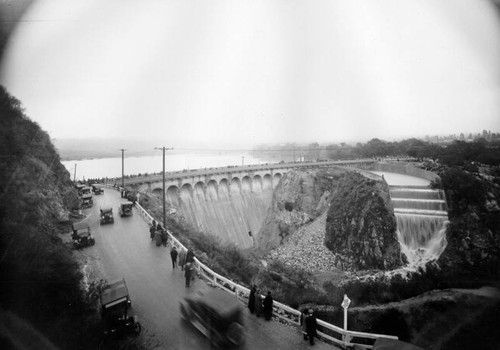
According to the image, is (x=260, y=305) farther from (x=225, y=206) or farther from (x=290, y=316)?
(x=225, y=206)

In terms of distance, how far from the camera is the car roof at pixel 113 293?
832cm

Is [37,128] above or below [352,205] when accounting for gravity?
above

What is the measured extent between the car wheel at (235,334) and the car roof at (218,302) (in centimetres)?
56

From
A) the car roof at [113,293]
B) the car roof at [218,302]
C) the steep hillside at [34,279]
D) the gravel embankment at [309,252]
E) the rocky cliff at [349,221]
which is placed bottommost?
the gravel embankment at [309,252]

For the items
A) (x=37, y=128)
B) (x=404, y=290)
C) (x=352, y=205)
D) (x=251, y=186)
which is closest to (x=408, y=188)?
(x=352, y=205)

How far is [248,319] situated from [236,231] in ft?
120

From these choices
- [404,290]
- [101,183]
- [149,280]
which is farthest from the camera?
[101,183]

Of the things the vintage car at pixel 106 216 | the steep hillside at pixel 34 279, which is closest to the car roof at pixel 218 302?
the steep hillside at pixel 34 279

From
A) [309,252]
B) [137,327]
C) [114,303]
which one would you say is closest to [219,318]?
[137,327]

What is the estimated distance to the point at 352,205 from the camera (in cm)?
2738

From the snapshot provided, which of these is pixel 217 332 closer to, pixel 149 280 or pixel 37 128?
pixel 149 280

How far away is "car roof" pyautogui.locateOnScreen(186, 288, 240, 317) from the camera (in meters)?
7.30

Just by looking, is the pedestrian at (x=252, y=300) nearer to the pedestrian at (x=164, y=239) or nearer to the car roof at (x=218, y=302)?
the car roof at (x=218, y=302)

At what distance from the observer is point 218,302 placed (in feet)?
25.0
